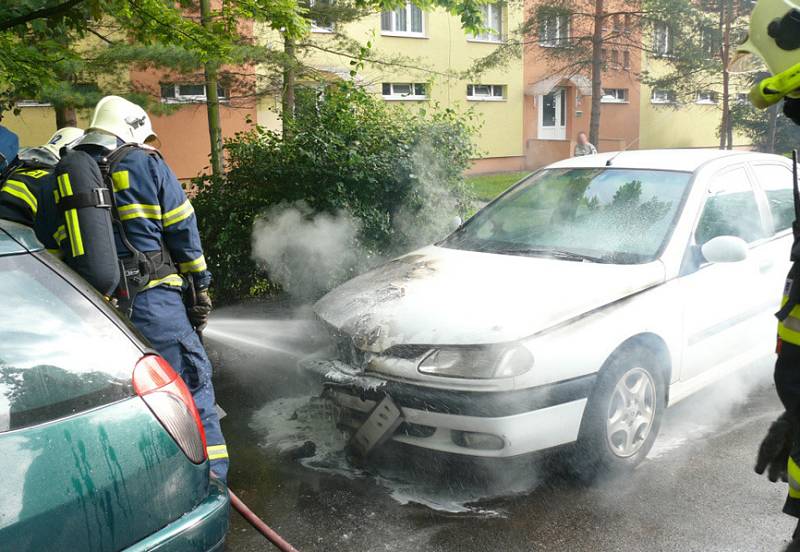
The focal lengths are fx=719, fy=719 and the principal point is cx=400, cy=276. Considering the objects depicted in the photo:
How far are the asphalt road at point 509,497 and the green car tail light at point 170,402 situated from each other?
50.5 inches

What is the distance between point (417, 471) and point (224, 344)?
132 inches

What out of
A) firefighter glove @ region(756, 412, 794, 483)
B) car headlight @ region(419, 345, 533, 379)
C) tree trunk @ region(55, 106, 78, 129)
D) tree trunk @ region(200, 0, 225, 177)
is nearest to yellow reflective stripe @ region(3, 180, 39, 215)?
car headlight @ region(419, 345, 533, 379)

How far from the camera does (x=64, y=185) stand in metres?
3.32

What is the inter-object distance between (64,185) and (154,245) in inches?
19.2

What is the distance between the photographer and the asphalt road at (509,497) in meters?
3.39

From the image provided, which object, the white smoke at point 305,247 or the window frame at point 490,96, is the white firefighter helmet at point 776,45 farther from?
the window frame at point 490,96

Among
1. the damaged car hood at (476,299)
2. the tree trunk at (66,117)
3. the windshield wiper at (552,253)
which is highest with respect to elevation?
the tree trunk at (66,117)

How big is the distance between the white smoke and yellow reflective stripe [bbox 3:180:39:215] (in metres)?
3.24

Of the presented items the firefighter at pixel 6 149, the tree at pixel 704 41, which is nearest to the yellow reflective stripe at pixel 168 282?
the firefighter at pixel 6 149

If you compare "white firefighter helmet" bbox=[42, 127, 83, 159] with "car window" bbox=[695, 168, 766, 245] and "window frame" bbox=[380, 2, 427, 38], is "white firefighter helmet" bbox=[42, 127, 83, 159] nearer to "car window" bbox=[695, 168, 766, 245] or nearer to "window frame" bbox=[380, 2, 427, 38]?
"car window" bbox=[695, 168, 766, 245]

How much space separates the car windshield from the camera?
14.4ft

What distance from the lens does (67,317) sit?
6.97ft

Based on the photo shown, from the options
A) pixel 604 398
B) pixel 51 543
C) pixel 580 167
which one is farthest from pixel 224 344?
pixel 51 543

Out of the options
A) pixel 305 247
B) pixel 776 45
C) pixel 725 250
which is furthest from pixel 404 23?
pixel 776 45
